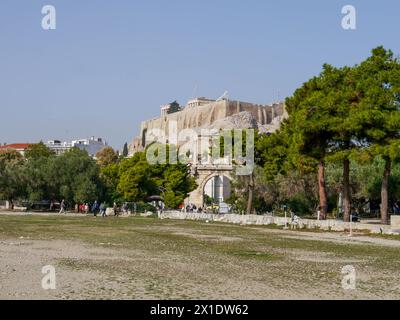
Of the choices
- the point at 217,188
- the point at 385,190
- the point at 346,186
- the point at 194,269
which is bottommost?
the point at 194,269

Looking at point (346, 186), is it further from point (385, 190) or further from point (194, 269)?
point (194, 269)

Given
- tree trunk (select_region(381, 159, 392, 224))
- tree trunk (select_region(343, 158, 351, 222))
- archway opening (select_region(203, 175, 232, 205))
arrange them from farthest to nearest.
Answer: archway opening (select_region(203, 175, 232, 205)) < tree trunk (select_region(343, 158, 351, 222)) < tree trunk (select_region(381, 159, 392, 224))

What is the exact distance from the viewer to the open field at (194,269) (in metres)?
11.5

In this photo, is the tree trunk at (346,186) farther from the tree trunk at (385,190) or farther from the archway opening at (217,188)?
the archway opening at (217,188)

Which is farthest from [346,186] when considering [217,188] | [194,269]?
[217,188]

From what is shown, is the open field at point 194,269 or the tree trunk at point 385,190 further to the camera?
the tree trunk at point 385,190

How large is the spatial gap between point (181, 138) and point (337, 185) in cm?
13290

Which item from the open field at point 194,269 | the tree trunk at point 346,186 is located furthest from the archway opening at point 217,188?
the open field at point 194,269

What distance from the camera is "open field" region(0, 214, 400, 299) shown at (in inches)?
451

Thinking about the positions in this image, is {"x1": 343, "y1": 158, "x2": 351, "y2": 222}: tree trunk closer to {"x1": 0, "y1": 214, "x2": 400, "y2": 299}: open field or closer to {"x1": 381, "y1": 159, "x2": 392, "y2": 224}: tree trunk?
{"x1": 381, "y1": 159, "x2": 392, "y2": 224}: tree trunk

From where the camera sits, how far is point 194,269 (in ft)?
50.2

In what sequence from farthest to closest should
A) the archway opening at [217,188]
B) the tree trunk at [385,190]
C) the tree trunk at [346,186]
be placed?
the archway opening at [217,188], the tree trunk at [346,186], the tree trunk at [385,190]

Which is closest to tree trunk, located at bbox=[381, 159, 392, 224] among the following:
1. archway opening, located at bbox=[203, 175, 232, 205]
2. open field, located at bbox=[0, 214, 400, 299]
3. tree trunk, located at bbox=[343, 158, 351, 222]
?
tree trunk, located at bbox=[343, 158, 351, 222]
